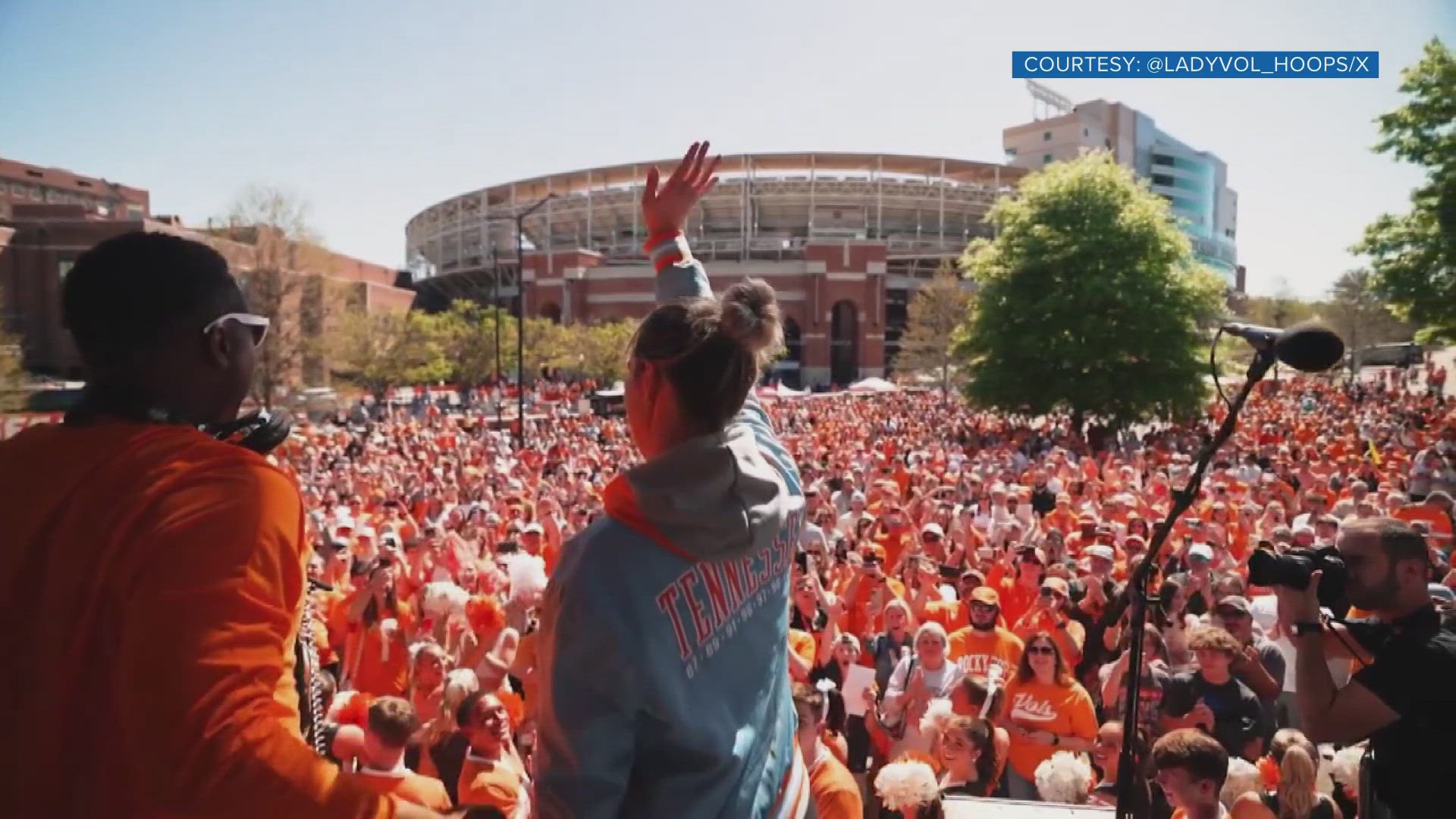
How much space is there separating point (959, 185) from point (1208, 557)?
231ft

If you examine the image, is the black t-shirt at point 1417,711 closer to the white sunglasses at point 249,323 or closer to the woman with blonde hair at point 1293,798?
the woman with blonde hair at point 1293,798

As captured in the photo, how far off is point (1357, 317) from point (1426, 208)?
154 feet

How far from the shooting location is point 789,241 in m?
72.2

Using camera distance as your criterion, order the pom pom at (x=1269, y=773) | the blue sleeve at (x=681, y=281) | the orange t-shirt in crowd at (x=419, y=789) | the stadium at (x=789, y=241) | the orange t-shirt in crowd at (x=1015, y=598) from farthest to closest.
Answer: the stadium at (x=789, y=241)
the orange t-shirt in crowd at (x=1015, y=598)
the pom pom at (x=1269, y=773)
the orange t-shirt in crowd at (x=419, y=789)
the blue sleeve at (x=681, y=281)

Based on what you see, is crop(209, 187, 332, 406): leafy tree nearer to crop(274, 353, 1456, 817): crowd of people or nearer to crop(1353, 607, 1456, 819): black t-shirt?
crop(274, 353, 1456, 817): crowd of people

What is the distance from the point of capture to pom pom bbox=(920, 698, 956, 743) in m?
4.23

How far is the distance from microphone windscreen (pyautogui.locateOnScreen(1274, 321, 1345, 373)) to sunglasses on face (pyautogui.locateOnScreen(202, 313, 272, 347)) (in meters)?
2.21

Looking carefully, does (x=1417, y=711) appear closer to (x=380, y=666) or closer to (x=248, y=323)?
(x=248, y=323)

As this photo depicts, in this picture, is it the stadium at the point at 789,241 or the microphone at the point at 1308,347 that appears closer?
the microphone at the point at 1308,347

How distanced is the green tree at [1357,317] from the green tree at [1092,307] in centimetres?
3620

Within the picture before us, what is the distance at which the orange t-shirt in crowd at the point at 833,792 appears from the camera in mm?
2898

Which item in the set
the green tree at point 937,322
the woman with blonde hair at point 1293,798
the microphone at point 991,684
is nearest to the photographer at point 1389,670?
the woman with blonde hair at point 1293,798

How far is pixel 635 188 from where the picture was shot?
72375mm

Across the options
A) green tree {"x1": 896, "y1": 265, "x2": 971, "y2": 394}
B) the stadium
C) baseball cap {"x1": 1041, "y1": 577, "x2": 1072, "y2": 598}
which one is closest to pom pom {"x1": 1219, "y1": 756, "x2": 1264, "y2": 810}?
baseball cap {"x1": 1041, "y1": 577, "x2": 1072, "y2": 598}
